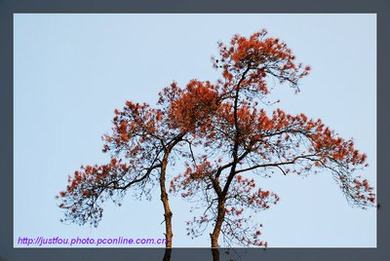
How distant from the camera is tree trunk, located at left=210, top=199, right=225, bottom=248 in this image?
20.1 ft

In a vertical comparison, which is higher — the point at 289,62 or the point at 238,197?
the point at 289,62

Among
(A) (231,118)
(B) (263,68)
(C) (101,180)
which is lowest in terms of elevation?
(C) (101,180)

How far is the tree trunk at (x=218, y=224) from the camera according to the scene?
6.14m

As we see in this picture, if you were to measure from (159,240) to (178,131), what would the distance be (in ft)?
2.75

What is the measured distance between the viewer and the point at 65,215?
6.34 m

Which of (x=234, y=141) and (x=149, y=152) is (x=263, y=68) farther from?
(x=149, y=152)

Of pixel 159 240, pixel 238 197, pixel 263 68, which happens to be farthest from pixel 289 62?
pixel 159 240

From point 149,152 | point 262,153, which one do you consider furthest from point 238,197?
point 149,152

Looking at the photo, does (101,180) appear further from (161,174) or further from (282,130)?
(282,130)

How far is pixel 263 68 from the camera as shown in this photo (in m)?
6.25

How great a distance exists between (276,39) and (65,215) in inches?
80.3

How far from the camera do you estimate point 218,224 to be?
6176 mm

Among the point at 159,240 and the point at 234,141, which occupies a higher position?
the point at 234,141

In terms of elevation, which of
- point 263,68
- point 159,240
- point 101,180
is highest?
point 263,68
